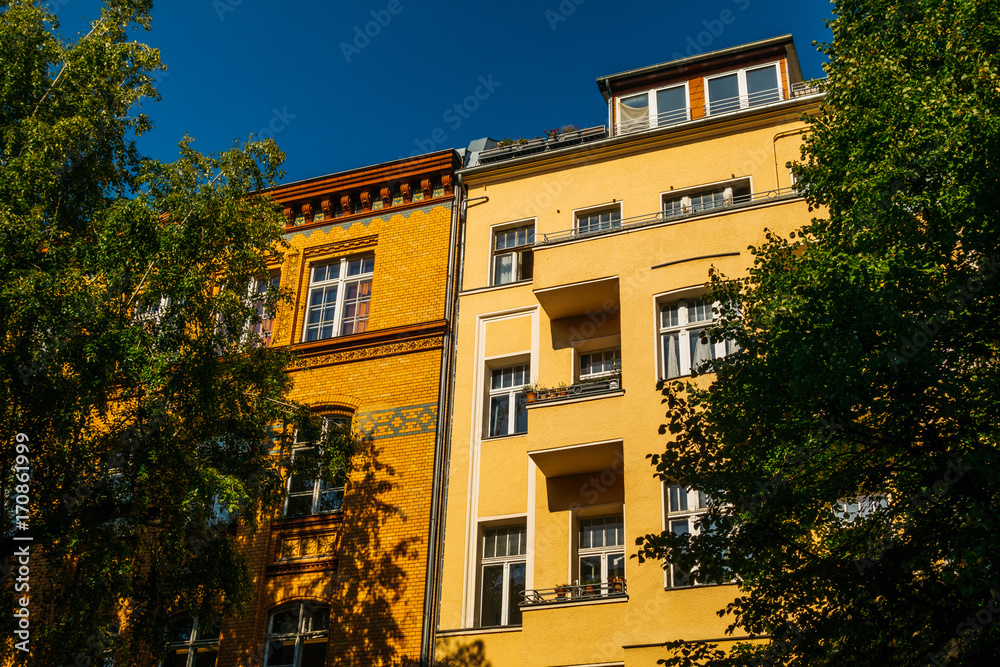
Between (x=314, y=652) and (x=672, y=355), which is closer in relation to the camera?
(x=672, y=355)

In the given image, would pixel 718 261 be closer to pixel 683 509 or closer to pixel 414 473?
pixel 683 509

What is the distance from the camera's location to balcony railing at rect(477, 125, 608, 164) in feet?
75.4

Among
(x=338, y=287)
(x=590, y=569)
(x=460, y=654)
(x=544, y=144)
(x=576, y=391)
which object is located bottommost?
(x=460, y=654)

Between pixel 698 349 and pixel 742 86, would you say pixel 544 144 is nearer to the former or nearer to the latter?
pixel 742 86

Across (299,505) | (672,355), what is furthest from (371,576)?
(672,355)

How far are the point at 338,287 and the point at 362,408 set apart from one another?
3.80 m

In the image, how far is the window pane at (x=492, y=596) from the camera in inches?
698

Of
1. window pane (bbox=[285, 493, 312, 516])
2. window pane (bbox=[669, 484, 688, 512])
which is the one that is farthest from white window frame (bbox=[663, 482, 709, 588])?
window pane (bbox=[285, 493, 312, 516])

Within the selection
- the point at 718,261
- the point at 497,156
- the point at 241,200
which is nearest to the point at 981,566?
the point at 718,261

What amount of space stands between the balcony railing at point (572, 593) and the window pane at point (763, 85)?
1167 cm

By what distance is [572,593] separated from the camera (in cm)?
1678

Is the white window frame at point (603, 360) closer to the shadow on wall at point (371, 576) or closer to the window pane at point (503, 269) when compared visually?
the window pane at point (503, 269)

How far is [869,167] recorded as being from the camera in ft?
38.9
